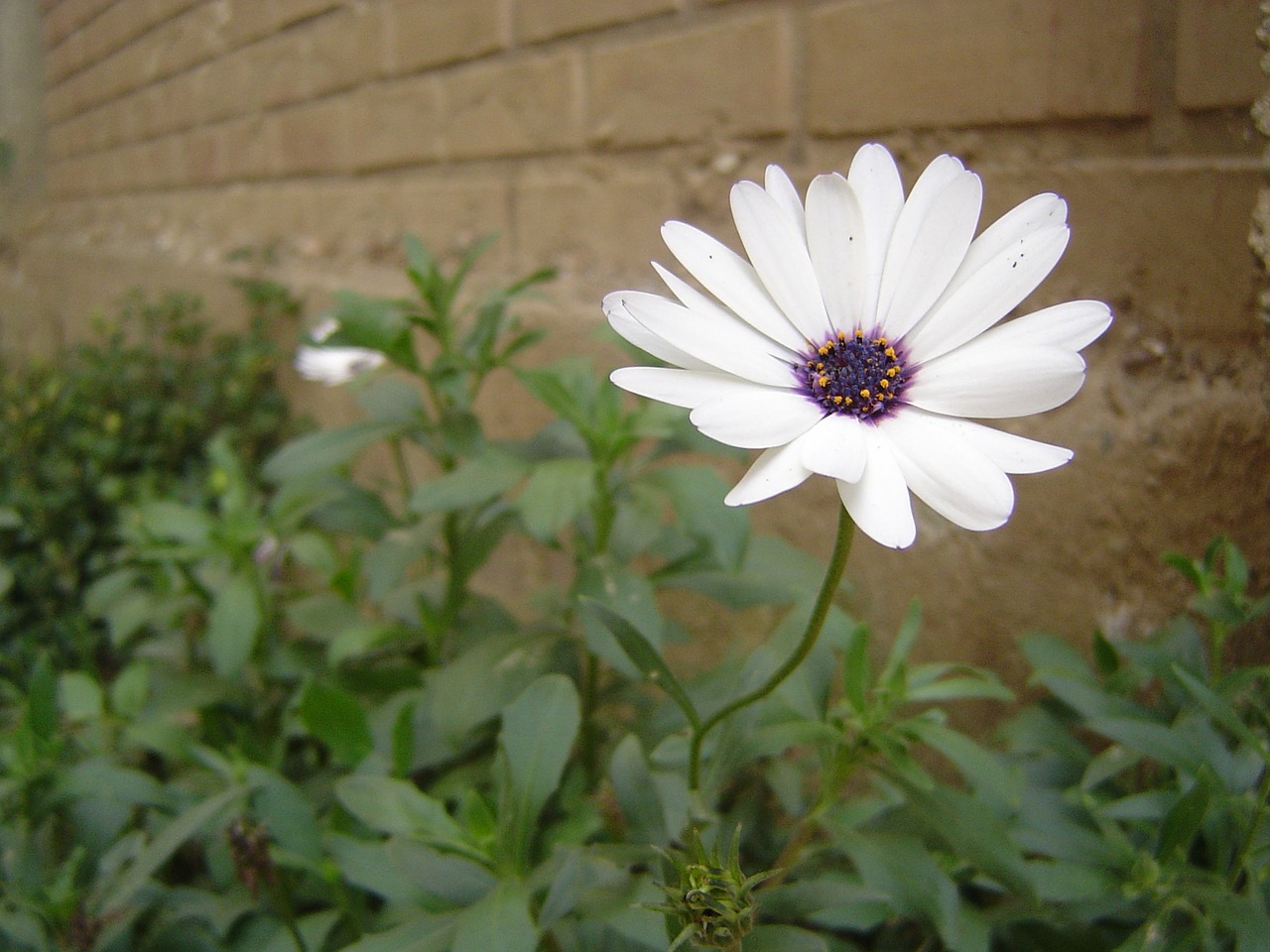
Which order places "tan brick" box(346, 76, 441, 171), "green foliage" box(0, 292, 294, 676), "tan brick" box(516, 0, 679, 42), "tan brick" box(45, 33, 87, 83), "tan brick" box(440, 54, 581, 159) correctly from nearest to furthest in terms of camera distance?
"tan brick" box(516, 0, 679, 42), "tan brick" box(440, 54, 581, 159), "tan brick" box(346, 76, 441, 171), "green foliage" box(0, 292, 294, 676), "tan brick" box(45, 33, 87, 83)

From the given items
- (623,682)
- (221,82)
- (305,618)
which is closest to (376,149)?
(221,82)

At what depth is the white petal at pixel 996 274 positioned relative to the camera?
513 millimetres

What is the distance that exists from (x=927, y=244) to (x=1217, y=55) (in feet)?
1.71

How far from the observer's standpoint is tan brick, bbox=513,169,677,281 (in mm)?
1358

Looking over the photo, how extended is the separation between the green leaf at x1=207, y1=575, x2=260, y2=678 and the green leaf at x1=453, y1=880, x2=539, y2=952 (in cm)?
53

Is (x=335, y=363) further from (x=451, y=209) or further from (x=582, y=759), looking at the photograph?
(x=582, y=759)

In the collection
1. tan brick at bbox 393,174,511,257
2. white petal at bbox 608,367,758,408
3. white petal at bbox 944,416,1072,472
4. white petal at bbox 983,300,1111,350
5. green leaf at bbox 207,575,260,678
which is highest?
tan brick at bbox 393,174,511,257

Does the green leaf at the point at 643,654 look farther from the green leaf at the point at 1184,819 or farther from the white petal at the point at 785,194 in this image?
the green leaf at the point at 1184,819

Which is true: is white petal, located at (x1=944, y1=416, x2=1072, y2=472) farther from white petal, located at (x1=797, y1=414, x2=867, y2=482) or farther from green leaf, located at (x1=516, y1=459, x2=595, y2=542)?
green leaf, located at (x1=516, y1=459, x2=595, y2=542)

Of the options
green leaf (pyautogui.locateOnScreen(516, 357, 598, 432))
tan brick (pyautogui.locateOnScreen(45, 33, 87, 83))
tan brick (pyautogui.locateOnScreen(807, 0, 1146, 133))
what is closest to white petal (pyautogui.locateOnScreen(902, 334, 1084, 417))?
green leaf (pyautogui.locateOnScreen(516, 357, 598, 432))

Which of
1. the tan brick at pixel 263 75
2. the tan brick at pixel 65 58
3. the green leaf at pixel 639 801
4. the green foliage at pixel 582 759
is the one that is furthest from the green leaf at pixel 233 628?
the tan brick at pixel 65 58

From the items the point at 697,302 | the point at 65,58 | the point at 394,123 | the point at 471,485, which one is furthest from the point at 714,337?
the point at 65,58

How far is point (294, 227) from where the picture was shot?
86.9 inches

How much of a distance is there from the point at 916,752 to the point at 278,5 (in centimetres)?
207
